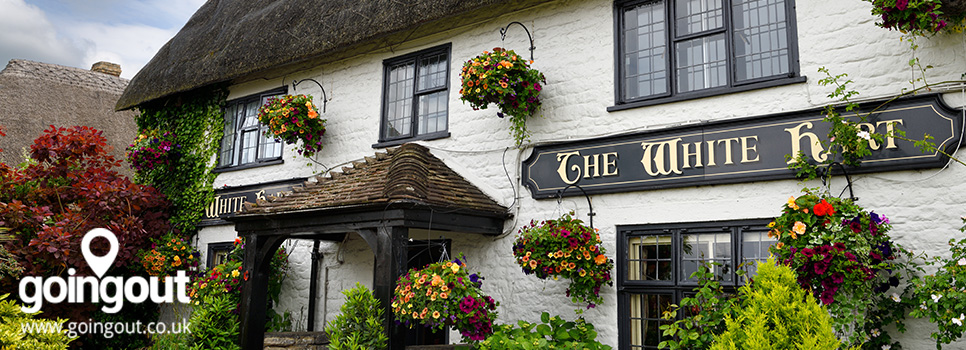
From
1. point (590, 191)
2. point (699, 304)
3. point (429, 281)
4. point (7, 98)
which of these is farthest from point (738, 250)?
point (7, 98)

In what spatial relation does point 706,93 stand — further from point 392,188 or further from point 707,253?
point 392,188

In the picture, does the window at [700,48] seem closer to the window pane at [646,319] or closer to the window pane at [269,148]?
the window pane at [646,319]

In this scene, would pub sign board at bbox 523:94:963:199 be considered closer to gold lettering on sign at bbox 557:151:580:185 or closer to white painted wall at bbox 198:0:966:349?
gold lettering on sign at bbox 557:151:580:185

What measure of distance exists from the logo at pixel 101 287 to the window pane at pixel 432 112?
453 centimetres

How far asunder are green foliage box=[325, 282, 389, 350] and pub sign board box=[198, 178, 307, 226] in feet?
11.7

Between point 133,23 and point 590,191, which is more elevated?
point 133,23

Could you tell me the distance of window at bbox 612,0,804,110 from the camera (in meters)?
5.87

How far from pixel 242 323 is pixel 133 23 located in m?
19.8

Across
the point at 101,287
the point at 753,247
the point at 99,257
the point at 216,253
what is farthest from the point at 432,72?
the point at 101,287

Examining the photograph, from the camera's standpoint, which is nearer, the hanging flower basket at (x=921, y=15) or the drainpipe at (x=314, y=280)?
the hanging flower basket at (x=921, y=15)

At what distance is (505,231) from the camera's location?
7.15 meters

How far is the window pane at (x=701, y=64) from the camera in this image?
6.16m

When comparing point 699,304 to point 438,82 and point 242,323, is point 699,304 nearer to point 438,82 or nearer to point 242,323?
point 438,82

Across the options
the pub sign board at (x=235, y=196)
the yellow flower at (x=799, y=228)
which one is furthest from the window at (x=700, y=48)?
the pub sign board at (x=235, y=196)
